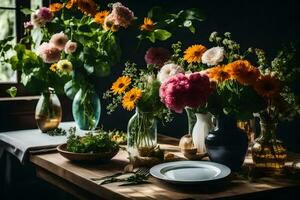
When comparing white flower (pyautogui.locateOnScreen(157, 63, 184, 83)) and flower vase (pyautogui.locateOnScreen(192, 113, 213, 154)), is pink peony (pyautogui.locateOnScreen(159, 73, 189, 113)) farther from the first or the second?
flower vase (pyautogui.locateOnScreen(192, 113, 213, 154))

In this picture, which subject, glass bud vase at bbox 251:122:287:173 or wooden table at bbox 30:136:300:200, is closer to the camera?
wooden table at bbox 30:136:300:200

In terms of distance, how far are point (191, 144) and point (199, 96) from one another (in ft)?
1.22

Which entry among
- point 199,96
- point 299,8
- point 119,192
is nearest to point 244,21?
point 299,8

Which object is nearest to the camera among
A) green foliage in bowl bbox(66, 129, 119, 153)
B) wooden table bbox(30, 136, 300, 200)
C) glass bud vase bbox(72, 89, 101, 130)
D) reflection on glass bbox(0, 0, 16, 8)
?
wooden table bbox(30, 136, 300, 200)

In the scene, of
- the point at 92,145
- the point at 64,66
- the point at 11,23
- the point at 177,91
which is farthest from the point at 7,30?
the point at 177,91

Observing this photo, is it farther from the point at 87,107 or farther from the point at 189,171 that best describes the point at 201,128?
the point at 87,107

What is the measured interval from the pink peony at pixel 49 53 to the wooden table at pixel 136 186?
500 mm

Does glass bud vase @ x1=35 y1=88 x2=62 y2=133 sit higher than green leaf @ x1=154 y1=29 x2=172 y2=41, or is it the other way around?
green leaf @ x1=154 y1=29 x2=172 y2=41

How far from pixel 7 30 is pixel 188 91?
1654 millimetres

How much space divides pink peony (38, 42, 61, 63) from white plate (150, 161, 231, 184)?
2.68ft

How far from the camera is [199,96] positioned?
170cm

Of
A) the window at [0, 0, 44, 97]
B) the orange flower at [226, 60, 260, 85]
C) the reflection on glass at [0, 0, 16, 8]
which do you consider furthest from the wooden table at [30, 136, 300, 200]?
the reflection on glass at [0, 0, 16, 8]

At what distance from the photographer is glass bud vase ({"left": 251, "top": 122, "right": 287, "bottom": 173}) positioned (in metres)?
1.76

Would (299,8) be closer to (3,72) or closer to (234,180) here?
(234,180)
